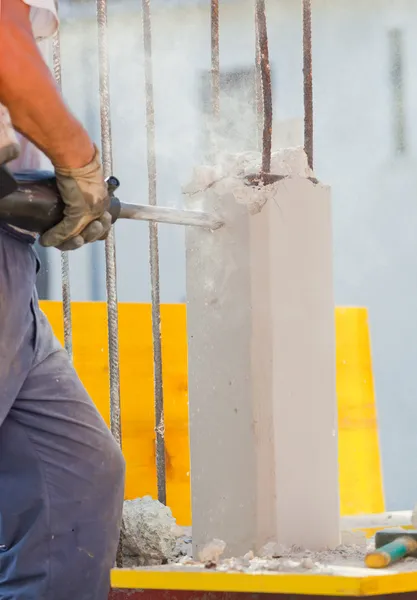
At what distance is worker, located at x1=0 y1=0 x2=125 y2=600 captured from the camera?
2.16m

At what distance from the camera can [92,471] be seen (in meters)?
2.31

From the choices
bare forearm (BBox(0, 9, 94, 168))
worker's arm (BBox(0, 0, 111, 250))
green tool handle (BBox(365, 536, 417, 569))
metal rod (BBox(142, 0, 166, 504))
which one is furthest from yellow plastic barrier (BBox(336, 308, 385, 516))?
bare forearm (BBox(0, 9, 94, 168))

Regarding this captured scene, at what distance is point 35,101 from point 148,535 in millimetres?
1157

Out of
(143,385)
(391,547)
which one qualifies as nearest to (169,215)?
(391,547)

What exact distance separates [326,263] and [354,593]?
2.92 feet

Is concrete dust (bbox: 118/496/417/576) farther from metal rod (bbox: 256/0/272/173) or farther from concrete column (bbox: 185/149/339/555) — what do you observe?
metal rod (bbox: 256/0/272/173)

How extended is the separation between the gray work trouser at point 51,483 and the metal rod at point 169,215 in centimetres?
25

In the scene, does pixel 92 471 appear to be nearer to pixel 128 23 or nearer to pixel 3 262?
pixel 3 262

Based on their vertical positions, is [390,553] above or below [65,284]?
below

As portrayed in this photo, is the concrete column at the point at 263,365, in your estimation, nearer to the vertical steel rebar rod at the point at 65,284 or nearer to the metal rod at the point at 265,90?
the metal rod at the point at 265,90

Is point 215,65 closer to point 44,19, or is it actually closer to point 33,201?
point 44,19

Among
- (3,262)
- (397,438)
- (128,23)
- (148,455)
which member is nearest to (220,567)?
(3,262)

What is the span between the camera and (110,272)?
278 centimetres

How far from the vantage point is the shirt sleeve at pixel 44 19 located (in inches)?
87.9
